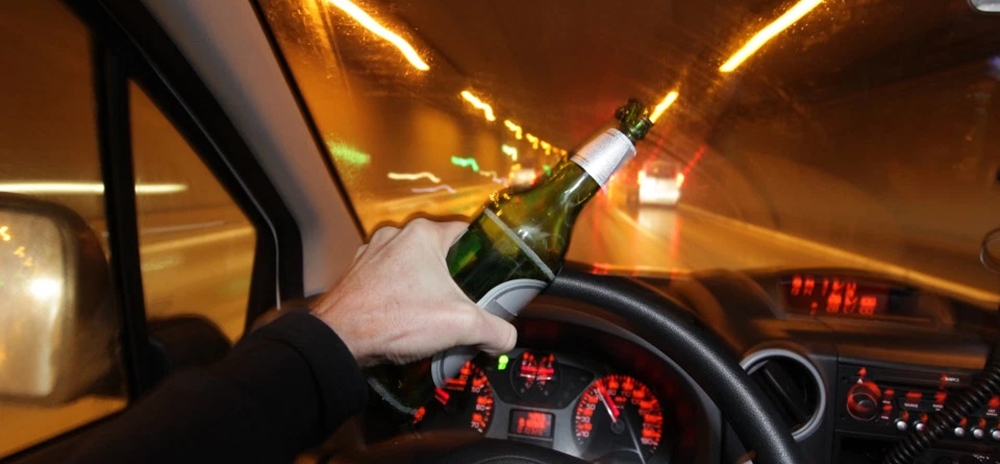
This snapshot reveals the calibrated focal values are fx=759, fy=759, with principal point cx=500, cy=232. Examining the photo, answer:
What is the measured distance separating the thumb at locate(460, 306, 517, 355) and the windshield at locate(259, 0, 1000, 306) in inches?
15.1

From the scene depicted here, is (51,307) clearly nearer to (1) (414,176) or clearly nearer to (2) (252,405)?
(2) (252,405)

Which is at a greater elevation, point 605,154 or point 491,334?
point 605,154

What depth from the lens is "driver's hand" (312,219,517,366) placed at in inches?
53.5

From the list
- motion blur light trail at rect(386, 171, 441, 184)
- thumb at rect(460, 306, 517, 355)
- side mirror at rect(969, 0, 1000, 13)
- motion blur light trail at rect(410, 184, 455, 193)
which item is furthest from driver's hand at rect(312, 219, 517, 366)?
motion blur light trail at rect(410, 184, 455, 193)

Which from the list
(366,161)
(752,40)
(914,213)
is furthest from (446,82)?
(914,213)

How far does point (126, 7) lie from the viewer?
239 centimetres

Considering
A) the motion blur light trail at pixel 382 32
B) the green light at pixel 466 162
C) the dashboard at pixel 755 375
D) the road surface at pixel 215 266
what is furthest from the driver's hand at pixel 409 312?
the green light at pixel 466 162

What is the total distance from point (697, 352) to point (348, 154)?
7.42 ft

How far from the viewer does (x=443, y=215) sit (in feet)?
5.17

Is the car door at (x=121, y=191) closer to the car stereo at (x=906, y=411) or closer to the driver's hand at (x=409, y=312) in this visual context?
the driver's hand at (x=409, y=312)

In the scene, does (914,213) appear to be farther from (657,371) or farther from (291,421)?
(291,421)

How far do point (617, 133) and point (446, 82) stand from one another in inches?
95.5

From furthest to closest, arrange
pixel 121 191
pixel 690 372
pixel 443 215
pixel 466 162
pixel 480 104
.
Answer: pixel 466 162
pixel 480 104
pixel 121 191
pixel 690 372
pixel 443 215

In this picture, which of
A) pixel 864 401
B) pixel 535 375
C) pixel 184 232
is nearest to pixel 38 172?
pixel 184 232
